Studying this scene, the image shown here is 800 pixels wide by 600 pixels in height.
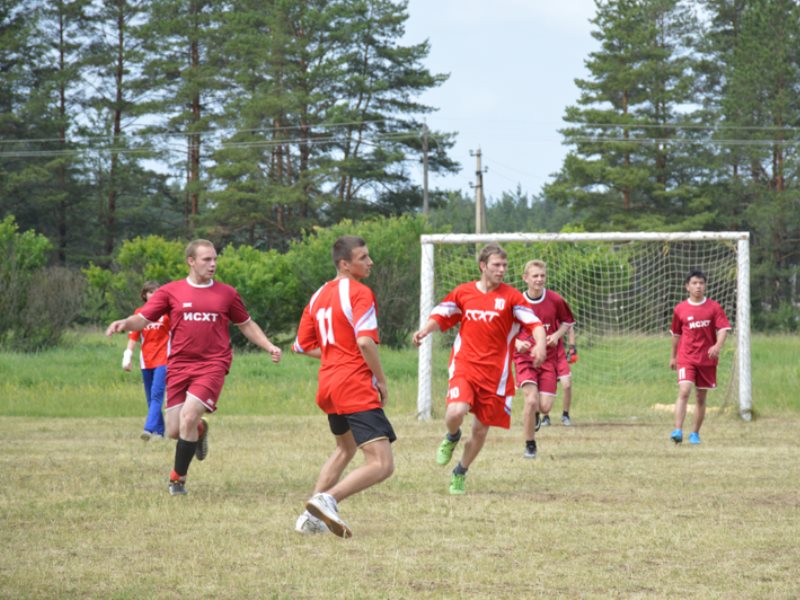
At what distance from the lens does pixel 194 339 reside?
31.8ft

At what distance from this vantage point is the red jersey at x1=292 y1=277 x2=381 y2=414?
742cm

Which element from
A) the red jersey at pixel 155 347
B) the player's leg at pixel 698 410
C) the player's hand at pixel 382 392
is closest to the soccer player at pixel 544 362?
the player's leg at pixel 698 410

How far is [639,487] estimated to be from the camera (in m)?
10.1

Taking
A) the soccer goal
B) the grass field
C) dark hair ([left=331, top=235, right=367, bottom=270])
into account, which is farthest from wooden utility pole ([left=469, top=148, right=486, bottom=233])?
dark hair ([left=331, top=235, right=367, bottom=270])

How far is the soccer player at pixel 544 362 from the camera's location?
494 inches

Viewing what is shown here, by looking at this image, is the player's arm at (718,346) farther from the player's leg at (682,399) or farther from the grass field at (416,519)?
the grass field at (416,519)

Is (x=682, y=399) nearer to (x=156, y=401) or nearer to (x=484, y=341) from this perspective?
(x=484, y=341)

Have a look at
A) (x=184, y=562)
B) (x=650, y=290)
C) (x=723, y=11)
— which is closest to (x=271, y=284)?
(x=650, y=290)

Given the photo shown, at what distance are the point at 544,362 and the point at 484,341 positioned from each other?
357cm

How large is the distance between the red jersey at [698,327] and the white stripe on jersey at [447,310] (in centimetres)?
498

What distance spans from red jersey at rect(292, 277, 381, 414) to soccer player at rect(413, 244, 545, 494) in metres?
2.00

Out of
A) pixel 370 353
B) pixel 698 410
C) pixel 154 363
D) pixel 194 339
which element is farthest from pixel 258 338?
pixel 698 410

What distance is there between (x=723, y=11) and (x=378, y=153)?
15.4 m

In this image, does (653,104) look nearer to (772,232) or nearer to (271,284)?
(772,232)
